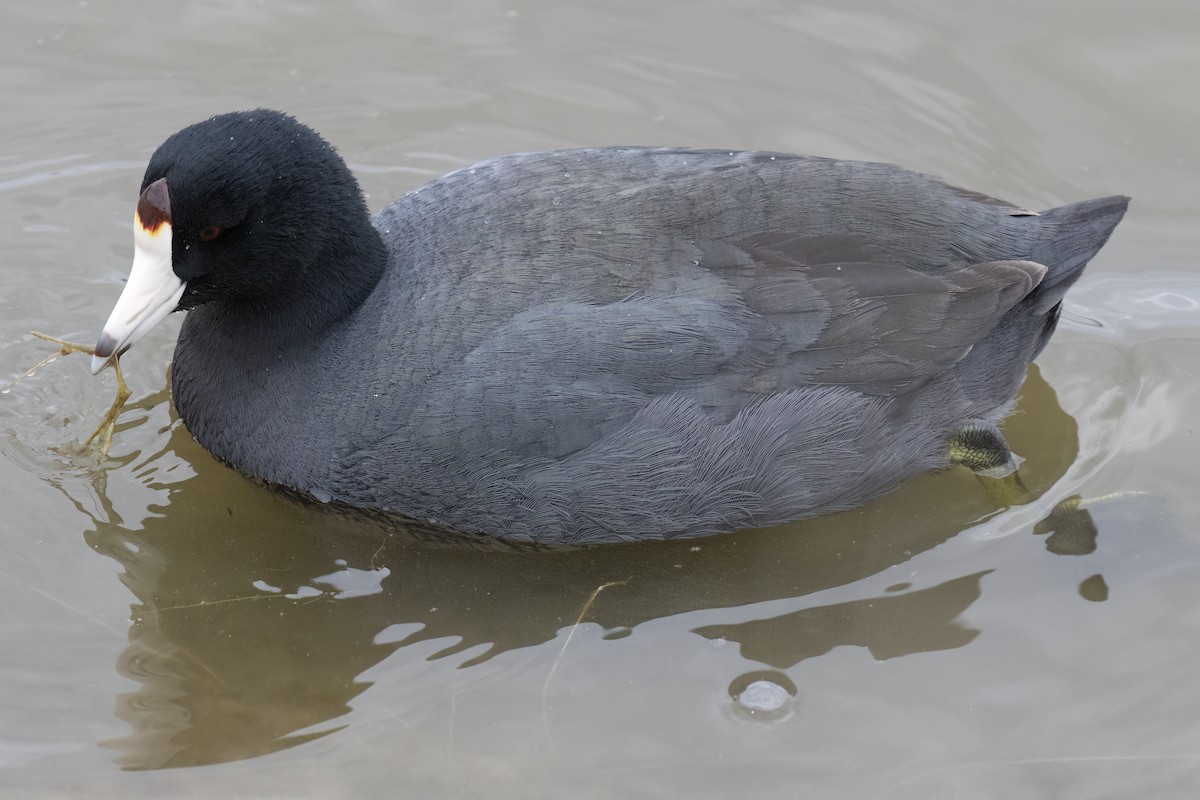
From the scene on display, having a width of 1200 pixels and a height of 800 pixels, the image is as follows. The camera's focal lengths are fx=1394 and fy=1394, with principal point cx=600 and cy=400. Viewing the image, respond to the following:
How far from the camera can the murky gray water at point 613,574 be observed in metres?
3.77

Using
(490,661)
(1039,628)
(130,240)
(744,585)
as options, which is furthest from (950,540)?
(130,240)

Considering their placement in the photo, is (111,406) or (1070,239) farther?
(111,406)

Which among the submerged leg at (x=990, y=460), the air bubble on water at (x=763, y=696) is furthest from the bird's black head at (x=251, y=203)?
the submerged leg at (x=990, y=460)

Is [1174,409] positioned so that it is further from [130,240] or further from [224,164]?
[130,240]

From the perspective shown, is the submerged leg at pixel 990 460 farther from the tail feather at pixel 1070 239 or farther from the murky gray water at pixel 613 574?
the tail feather at pixel 1070 239

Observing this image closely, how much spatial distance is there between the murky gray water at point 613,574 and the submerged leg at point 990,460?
0.26 feet

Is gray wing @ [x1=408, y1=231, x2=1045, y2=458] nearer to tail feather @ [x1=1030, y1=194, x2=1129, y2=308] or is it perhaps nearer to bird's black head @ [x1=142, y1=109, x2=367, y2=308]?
tail feather @ [x1=1030, y1=194, x2=1129, y2=308]

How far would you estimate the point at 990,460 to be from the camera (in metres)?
4.57

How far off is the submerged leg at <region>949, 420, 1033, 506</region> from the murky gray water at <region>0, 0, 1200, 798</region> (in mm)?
79

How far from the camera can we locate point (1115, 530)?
4488mm

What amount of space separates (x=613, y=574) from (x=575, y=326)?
2.77 feet

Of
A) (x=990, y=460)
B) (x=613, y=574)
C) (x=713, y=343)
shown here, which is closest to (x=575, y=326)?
(x=713, y=343)

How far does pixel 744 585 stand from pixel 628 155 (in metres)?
1.40

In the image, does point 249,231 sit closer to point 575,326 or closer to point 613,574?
point 575,326
